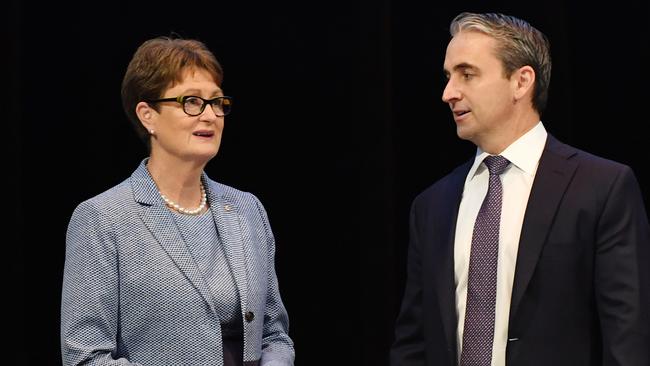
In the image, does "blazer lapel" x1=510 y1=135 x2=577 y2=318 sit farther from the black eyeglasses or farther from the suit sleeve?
the black eyeglasses

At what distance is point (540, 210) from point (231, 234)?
0.73 meters

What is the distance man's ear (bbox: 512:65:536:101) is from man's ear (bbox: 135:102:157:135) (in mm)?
886

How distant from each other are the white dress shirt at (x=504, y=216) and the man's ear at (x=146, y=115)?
781 millimetres

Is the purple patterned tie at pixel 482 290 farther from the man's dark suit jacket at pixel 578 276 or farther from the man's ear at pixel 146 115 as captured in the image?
the man's ear at pixel 146 115

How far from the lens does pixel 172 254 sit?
2463 millimetres

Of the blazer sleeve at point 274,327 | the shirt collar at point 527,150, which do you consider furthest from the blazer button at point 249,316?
the shirt collar at point 527,150

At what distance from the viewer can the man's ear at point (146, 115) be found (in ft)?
8.44

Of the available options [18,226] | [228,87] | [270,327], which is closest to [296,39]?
[228,87]

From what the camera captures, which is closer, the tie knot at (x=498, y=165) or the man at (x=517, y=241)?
the man at (x=517, y=241)

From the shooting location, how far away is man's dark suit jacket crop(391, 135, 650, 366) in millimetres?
2398

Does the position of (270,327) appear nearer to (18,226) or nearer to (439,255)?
(439,255)

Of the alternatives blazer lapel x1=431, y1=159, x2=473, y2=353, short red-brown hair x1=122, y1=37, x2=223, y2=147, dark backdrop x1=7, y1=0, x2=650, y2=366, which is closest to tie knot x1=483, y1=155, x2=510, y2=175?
blazer lapel x1=431, y1=159, x2=473, y2=353

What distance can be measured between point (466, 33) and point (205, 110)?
27.1 inches

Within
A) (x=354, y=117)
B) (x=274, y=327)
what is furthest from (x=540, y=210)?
(x=354, y=117)
